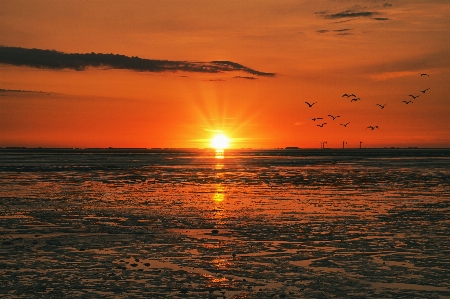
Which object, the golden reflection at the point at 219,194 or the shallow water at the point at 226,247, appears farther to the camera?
the golden reflection at the point at 219,194

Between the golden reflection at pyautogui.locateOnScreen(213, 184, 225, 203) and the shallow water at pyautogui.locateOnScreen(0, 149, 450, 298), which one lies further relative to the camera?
the golden reflection at pyautogui.locateOnScreen(213, 184, 225, 203)

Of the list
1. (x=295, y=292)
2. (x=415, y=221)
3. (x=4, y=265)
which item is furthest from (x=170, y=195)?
(x=295, y=292)

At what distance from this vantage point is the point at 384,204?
36.4 meters

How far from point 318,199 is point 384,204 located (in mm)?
5015

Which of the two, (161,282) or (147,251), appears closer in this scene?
(161,282)

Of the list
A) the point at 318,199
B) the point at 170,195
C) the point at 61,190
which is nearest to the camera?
the point at 318,199

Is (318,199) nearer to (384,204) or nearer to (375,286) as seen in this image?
(384,204)

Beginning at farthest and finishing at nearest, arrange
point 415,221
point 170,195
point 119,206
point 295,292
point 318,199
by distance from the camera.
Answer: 1. point 170,195
2. point 318,199
3. point 119,206
4. point 415,221
5. point 295,292

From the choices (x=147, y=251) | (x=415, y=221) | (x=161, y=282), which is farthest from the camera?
(x=415, y=221)

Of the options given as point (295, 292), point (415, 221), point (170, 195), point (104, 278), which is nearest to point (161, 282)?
point (104, 278)

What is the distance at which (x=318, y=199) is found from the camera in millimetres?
40094

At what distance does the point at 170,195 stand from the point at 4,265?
25.4 metres

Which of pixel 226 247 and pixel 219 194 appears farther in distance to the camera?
pixel 219 194

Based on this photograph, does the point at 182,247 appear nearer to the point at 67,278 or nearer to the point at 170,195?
the point at 67,278
